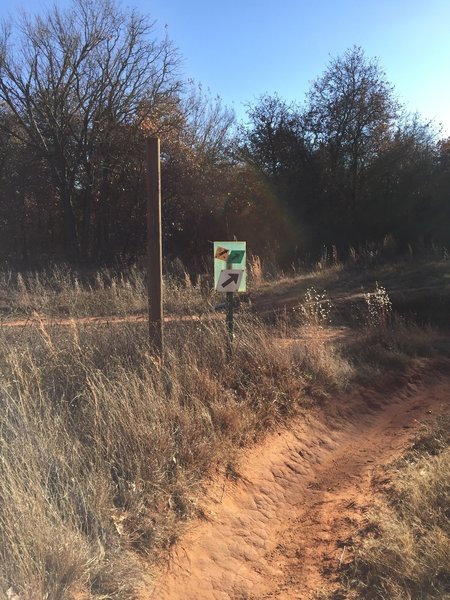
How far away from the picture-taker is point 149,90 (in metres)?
19.4

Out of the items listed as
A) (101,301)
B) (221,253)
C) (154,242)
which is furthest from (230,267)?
(101,301)

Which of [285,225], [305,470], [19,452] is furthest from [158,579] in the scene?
[285,225]

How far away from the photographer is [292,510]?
4.15 meters

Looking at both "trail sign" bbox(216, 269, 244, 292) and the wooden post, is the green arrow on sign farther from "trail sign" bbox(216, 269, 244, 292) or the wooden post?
the wooden post

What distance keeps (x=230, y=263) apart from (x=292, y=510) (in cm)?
240

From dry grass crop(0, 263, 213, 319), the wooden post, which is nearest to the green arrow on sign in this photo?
the wooden post

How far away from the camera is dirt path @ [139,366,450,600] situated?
128 inches

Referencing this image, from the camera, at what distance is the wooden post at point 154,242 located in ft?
16.5

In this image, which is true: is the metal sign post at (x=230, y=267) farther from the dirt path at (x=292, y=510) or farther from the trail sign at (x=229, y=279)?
the dirt path at (x=292, y=510)

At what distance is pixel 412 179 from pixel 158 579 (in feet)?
76.8

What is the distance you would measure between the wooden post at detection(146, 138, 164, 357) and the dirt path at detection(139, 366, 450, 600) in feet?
4.98

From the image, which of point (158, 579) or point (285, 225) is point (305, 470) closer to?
point (158, 579)

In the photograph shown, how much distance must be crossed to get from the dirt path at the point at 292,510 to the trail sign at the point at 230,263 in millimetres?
1494

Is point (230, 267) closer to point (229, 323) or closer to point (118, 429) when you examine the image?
point (229, 323)
